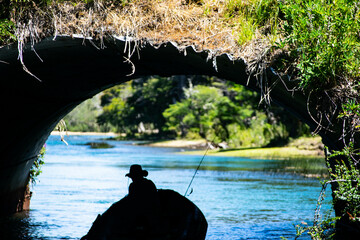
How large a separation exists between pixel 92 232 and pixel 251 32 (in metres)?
3.38

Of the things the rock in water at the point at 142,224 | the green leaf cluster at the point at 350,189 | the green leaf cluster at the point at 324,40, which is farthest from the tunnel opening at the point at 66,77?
the rock in water at the point at 142,224

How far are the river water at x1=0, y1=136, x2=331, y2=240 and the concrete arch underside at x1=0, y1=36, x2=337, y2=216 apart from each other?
1.30m

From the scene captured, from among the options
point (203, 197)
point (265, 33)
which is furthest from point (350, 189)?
point (203, 197)

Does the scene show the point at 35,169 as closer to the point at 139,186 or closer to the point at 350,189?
the point at 139,186

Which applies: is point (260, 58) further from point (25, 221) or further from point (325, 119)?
point (25, 221)

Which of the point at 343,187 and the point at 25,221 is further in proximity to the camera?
the point at 25,221

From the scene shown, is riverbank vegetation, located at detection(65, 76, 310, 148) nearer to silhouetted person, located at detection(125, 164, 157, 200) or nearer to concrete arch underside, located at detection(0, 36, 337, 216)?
concrete arch underside, located at detection(0, 36, 337, 216)

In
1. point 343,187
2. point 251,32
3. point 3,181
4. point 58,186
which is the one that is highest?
point 251,32

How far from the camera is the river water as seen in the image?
11.5 metres

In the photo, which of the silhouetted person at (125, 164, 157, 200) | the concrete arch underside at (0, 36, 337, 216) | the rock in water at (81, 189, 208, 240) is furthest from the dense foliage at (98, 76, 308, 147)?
the silhouetted person at (125, 164, 157, 200)

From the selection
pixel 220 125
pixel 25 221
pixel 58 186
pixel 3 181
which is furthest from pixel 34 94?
pixel 220 125

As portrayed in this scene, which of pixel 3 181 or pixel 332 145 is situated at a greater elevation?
pixel 332 145

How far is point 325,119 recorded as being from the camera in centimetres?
671

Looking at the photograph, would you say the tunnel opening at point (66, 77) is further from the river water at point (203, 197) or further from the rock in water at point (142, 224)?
the rock in water at point (142, 224)
